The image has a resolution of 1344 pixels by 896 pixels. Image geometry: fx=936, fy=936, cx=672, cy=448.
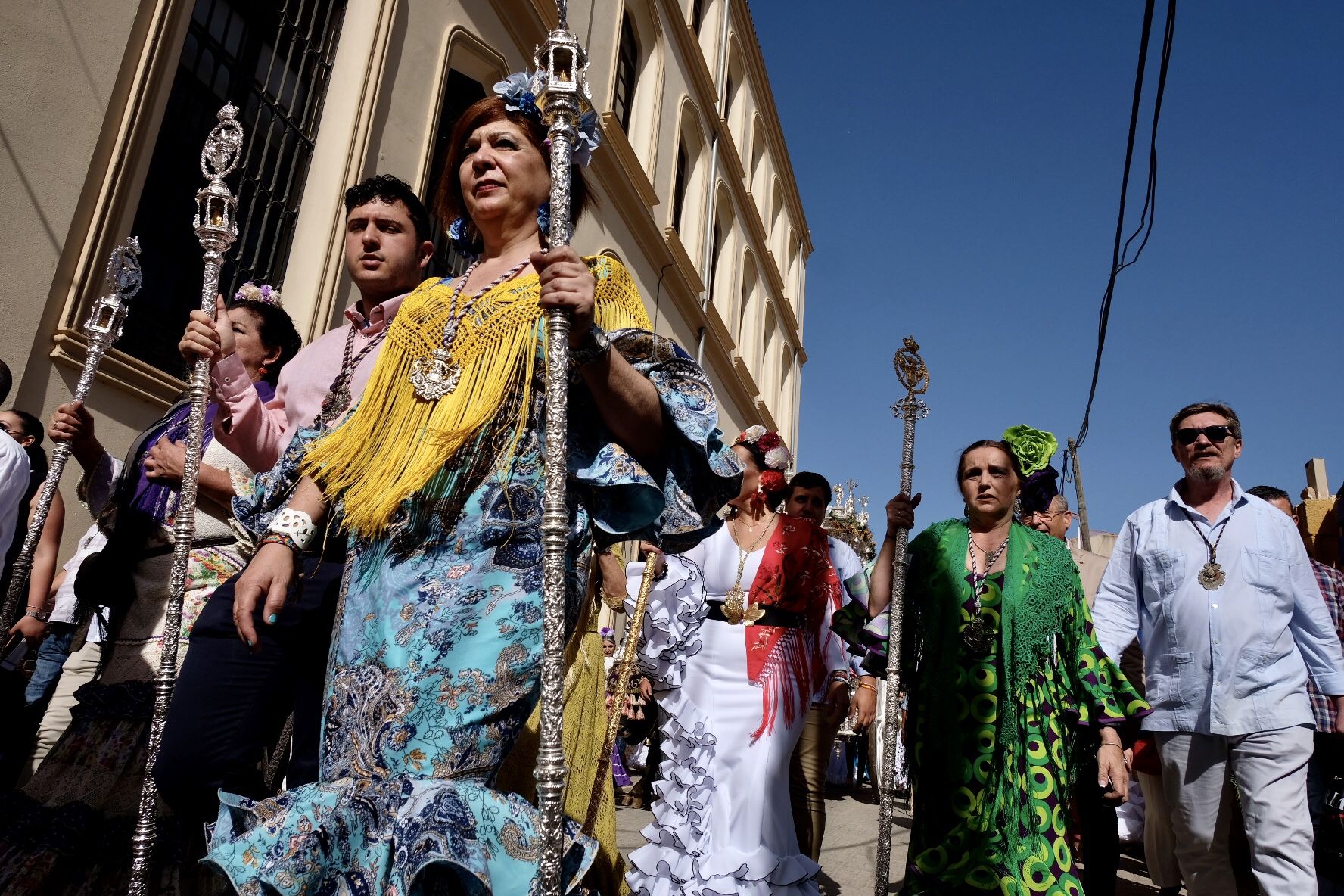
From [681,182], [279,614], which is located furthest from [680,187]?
[279,614]

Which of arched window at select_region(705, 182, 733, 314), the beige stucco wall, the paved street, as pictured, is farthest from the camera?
arched window at select_region(705, 182, 733, 314)

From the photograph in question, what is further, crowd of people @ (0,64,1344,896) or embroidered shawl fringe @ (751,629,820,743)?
embroidered shawl fringe @ (751,629,820,743)

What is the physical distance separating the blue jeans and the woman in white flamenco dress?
9.53 feet

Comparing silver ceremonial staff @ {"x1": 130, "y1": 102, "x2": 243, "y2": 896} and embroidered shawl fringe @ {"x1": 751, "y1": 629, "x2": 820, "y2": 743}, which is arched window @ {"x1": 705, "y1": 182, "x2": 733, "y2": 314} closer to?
embroidered shawl fringe @ {"x1": 751, "y1": 629, "x2": 820, "y2": 743}

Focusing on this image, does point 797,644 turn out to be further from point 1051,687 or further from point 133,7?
point 133,7

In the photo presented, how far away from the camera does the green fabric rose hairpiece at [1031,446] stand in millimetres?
4137

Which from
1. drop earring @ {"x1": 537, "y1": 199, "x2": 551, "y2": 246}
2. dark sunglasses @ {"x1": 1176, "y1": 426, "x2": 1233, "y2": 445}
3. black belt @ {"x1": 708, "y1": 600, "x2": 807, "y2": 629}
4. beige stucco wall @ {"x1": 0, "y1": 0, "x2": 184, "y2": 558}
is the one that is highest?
beige stucco wall @ {"x1": 0, "y1": 0, "x2": 184, "y2": 558}

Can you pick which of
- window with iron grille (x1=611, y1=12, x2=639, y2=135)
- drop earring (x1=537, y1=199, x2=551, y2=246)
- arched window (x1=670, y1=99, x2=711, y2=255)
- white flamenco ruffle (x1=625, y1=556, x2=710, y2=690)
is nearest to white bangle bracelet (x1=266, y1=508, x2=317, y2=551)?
drop earring (x1=537, y1=199, x2=551, y2=246)

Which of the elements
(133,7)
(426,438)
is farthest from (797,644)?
(133,7)

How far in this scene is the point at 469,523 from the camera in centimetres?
196

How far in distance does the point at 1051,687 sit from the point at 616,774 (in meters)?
A: 5.20

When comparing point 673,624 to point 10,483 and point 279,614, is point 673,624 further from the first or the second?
point 10,483

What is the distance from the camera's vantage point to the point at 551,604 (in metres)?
1.67

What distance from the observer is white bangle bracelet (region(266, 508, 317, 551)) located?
7.18ft
